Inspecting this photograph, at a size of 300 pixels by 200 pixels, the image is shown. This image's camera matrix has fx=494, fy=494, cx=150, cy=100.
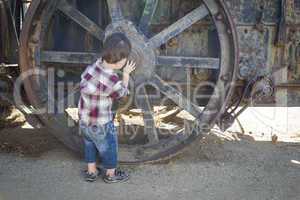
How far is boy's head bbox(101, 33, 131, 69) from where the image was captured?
4012 mm

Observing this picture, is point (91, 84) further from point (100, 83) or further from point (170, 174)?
point (170, 174)

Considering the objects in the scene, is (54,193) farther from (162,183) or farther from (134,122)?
(134,122)

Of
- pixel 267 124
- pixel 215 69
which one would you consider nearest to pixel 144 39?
pixel 215 69

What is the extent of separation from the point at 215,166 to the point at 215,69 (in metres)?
0.93

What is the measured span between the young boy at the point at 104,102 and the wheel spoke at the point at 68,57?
13.2 inches

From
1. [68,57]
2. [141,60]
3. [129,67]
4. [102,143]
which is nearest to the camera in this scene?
[129,67]

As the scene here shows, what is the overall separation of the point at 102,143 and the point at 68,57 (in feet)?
2.88

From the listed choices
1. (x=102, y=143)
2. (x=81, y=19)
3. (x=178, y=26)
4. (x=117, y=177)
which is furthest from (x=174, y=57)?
(x=117, y=177)

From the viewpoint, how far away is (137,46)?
4383 millimetres

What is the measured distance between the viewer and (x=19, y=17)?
17.0 ft

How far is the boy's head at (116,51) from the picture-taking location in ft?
13.2

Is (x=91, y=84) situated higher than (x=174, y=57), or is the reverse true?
(x=174, y=57)

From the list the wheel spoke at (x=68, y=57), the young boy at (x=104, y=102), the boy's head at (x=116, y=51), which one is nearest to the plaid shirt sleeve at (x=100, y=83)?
the young boy at (x=104, y=102)

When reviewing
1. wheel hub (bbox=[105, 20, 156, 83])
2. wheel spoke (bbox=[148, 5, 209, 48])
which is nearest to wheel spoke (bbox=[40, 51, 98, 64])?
wheel hub (bbox=[105, 20, 156, 83])
